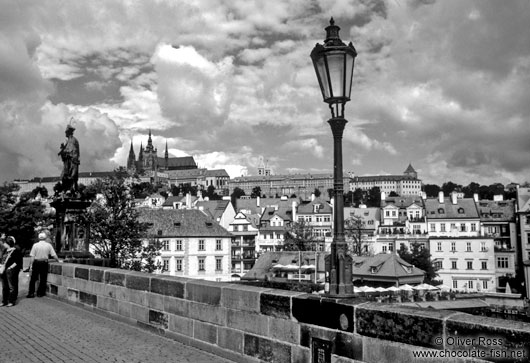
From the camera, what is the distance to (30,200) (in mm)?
47438

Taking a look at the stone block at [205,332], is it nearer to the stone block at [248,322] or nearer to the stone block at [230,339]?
the stone block at [230,339]

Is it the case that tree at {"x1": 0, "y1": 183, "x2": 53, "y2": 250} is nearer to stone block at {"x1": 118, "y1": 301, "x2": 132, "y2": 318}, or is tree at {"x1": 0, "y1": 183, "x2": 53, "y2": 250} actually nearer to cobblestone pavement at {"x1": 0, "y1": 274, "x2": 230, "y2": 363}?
cobblestone pavement at {"x1": 0, "y1": 274, "x2": 230, "y2": 363}

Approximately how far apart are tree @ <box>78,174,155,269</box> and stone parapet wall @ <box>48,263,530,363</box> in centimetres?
1923

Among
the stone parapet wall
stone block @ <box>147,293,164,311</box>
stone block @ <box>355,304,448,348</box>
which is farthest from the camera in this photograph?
stone block @ <box>147,293,164,311</box>

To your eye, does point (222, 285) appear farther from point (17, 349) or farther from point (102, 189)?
point (102, 189)

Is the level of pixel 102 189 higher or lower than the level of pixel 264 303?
higher

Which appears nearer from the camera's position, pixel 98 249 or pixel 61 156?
pixel 61 156

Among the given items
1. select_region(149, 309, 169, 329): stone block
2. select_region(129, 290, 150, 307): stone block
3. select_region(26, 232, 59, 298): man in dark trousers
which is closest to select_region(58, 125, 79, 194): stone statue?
select_region(26, 232, 59, 298): man in dark trousers

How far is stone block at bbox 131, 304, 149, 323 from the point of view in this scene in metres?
9.12

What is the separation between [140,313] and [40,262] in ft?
18.4

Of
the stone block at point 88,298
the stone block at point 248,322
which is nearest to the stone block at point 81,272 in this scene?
the stone block at point 88,298

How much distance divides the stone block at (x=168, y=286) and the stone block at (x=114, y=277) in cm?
131

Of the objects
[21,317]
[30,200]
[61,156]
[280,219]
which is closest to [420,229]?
[280,219]

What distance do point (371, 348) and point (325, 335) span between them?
0.72 meters
